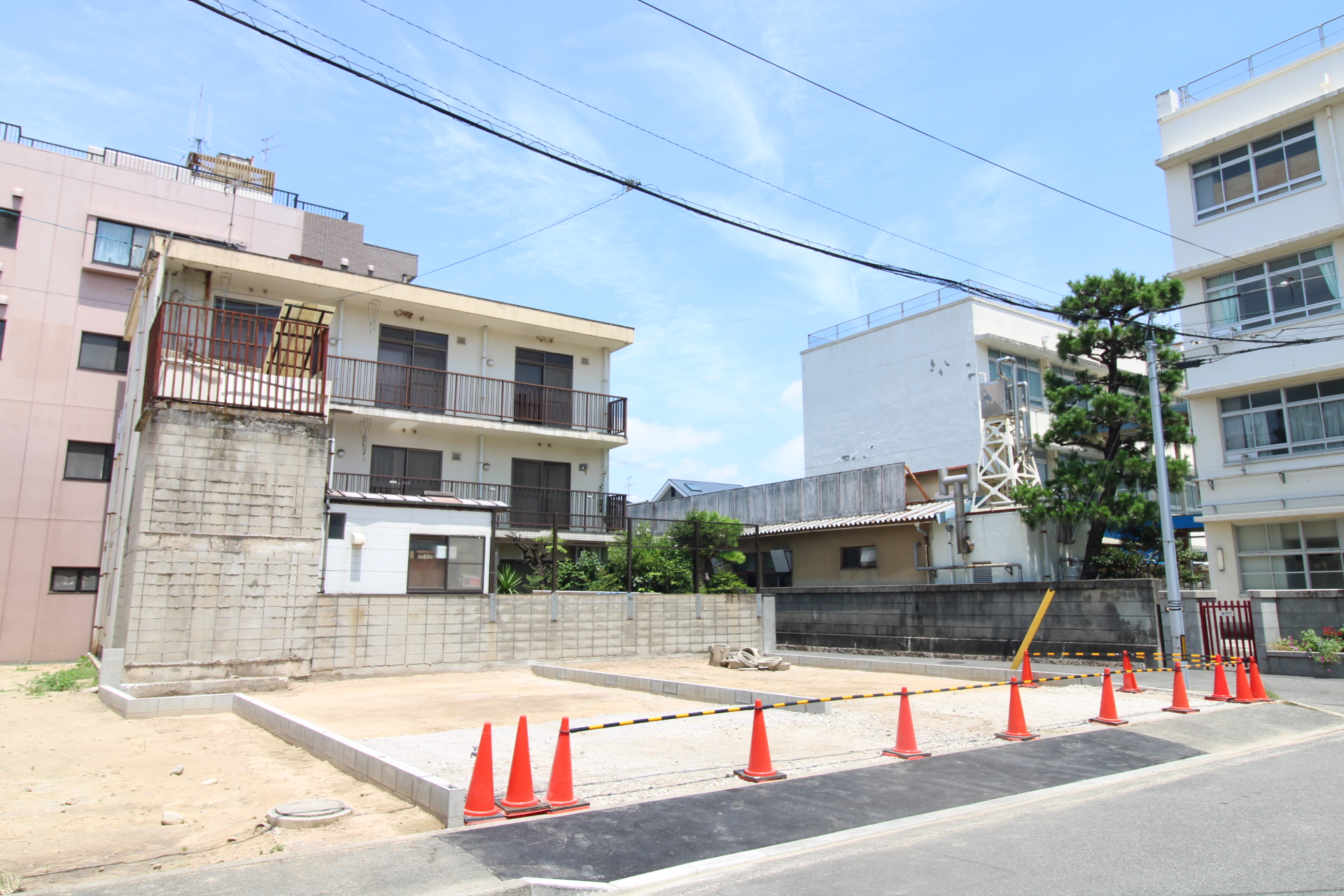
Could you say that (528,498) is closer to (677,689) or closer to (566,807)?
(677,689)

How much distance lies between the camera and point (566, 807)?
6156 millimetres

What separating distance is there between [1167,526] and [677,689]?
10.8 meters

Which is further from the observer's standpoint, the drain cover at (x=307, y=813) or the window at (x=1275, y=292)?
the window at (x=1275, y=292)

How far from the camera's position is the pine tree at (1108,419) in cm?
2023

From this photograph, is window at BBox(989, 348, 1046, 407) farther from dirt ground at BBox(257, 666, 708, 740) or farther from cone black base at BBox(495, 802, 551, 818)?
cone black base at BBox(495, 802, 551, 818)

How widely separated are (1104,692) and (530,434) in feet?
51.3

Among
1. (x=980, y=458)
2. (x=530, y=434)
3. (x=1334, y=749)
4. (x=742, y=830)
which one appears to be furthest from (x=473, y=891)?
(x=980, y=458)

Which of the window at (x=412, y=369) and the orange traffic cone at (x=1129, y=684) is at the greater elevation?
the window at (x=412, y=369)

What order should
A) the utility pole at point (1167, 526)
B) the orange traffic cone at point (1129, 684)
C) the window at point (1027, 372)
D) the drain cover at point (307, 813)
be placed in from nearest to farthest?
the drain cover at point (307, 813)
the orange traffic cone at point (1129, 684)
the utility pole at point (1167, 526)
the window at point (1027, 372)

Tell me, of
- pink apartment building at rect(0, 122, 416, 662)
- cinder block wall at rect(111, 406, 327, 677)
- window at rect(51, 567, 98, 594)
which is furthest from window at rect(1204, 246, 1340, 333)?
window at rect(51, 567, 98, 594)

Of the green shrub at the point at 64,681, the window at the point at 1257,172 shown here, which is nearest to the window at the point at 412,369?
the green shrub at the point at 64,681

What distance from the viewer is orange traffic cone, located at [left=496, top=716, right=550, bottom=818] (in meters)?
6.04

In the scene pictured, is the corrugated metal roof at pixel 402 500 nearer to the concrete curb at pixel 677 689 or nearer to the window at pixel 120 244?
the concrete curb at pixel 677 689

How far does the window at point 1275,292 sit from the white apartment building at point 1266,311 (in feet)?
0.11
